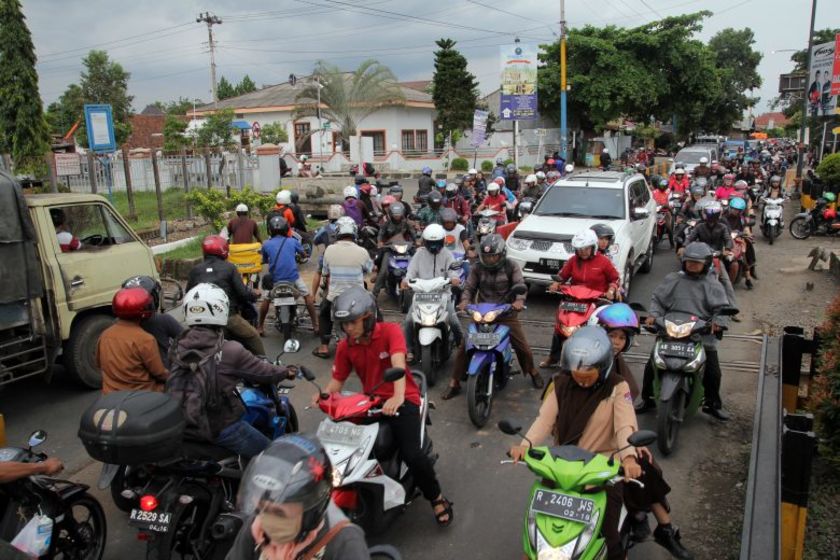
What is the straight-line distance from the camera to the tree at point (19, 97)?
13406mm

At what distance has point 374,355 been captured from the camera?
4445mm

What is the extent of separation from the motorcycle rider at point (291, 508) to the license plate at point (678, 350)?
3985mm

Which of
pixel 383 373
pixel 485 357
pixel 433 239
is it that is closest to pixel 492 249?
pixel 433 239

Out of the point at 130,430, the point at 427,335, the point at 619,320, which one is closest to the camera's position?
the point at 130,430

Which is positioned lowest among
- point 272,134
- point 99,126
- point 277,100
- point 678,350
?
point 678,350

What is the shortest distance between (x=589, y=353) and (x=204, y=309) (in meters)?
2.36

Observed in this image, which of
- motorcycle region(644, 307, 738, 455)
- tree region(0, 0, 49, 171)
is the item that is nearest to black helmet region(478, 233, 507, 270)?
motorcycle region(644, 307, 738, 455)

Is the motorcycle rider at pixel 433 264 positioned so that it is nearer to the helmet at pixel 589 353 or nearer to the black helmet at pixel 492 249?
the black helmet at pixel 492 249

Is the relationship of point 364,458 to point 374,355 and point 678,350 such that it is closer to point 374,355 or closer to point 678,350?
point 374,355

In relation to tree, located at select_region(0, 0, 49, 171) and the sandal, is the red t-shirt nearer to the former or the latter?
the sandal

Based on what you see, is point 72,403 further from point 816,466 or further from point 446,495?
point 816,466

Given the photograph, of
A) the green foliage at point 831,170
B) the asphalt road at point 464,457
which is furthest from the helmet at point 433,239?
the green foliage at point 831,170

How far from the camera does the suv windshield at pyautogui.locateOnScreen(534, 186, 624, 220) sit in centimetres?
1071

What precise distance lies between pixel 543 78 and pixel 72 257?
105ft
